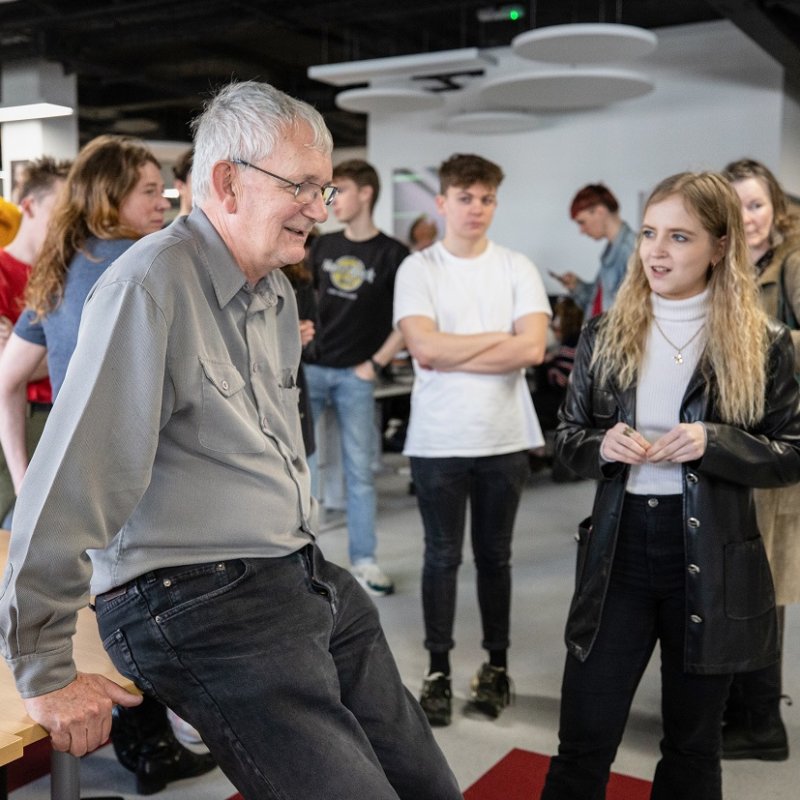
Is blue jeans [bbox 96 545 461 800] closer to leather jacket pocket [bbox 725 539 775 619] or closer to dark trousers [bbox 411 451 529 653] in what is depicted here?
leather jacket pocket [bbox 725 539 775 619]

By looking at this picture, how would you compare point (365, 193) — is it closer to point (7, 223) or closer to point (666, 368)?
point (7, 223)

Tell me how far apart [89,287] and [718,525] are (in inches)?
60.3

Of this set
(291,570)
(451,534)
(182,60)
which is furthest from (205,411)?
(182,60)

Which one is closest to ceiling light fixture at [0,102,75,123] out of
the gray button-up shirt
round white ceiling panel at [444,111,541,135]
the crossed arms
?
round white ceiling panel at [444,111,541,135]

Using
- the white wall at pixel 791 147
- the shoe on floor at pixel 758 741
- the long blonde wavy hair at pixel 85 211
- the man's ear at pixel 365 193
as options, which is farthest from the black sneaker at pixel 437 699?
the white wall at pixel 791 147

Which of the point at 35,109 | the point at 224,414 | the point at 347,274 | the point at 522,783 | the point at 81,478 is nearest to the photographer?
the point at 81,478

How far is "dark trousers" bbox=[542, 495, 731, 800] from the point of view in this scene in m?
1.98

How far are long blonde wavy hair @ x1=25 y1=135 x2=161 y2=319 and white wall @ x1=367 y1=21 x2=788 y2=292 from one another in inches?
251

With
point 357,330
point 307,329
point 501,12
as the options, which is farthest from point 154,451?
point 501,12

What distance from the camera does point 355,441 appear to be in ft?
15.1

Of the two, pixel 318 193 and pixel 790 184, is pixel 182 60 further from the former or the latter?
pixel 318 193

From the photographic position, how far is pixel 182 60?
35.8ft

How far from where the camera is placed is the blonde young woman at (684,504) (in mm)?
1935

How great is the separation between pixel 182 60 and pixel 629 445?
1021 cm
